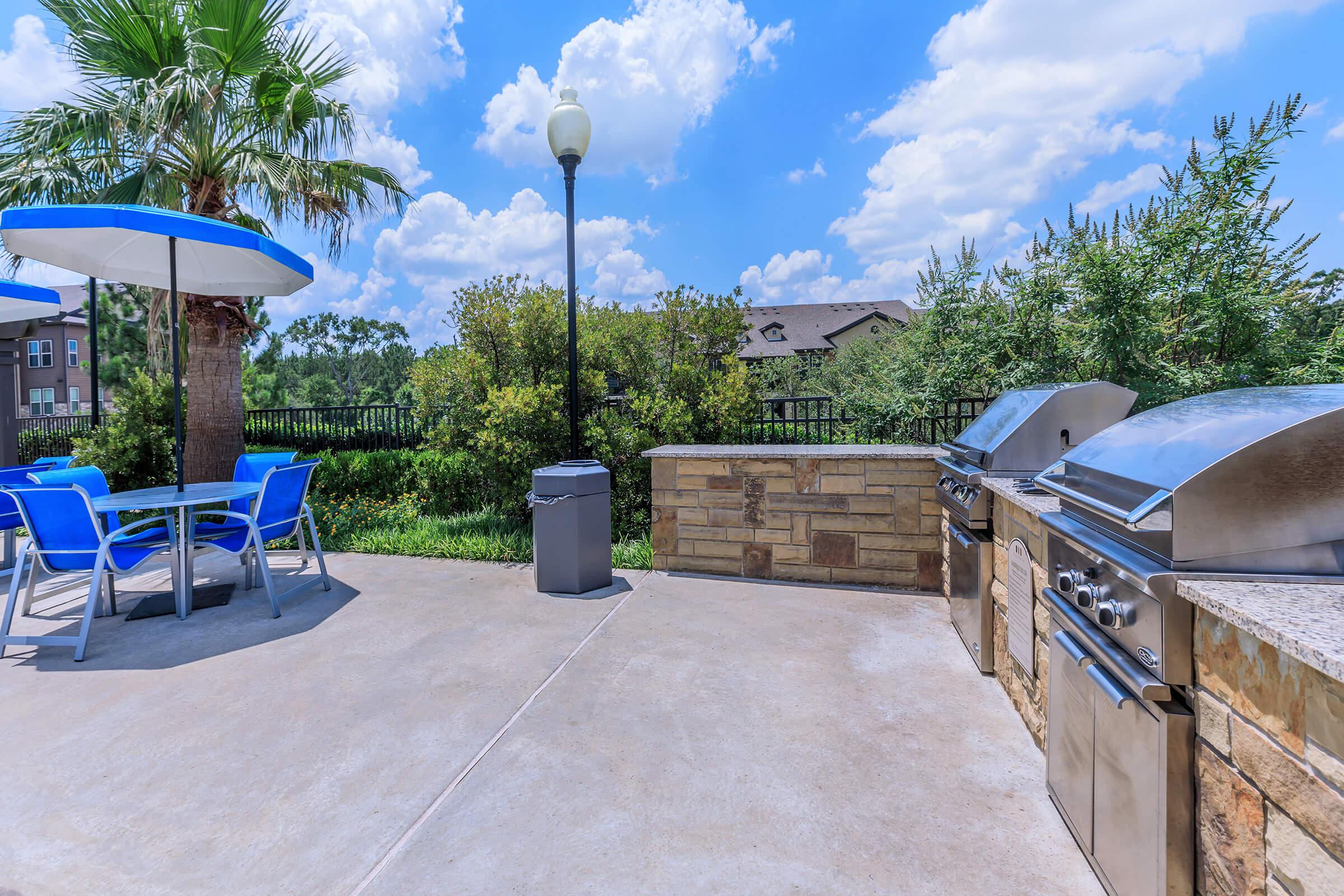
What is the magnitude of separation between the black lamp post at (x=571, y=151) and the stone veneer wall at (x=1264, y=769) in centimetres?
439

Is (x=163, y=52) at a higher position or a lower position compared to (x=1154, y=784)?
higher

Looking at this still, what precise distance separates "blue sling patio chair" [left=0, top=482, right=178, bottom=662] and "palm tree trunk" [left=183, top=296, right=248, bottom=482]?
3.72 metres

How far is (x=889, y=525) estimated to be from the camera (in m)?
4.50

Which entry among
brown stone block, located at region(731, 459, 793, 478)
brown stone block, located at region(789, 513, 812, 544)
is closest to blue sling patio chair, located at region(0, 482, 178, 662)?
brown stone block, located at region(731, 459, 793, 478)

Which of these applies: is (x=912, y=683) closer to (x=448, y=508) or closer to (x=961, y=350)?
(x=961, y=350)

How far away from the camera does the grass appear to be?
5582 millimetres

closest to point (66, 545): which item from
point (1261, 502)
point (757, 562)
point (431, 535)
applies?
point (431, 535)

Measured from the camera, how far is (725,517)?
4.94 metres

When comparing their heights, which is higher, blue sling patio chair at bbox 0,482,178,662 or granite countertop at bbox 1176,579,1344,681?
granite countertop at bbox 1176,579,1344,681

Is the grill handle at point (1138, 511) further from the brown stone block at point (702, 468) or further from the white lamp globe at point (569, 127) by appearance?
the white lamp globe at point (569, 127)

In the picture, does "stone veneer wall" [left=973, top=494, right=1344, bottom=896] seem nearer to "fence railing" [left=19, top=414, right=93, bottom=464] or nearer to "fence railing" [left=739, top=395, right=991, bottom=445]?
"fence railing" [left=739, top=395, right=991, bottom=445]

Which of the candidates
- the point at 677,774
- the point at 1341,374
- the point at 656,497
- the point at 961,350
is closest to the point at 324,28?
the point at 656,497

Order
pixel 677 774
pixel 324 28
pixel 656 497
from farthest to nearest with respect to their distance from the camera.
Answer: pixel 324 28 → pixel 656 497 → pixel 677 774

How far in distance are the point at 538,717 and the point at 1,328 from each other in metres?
9.29
